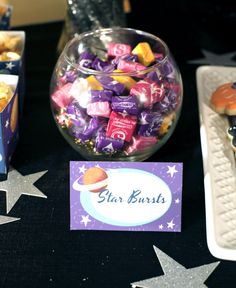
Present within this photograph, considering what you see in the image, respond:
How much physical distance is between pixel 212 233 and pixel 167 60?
269 mm

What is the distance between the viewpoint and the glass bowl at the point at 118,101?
2.42 feet

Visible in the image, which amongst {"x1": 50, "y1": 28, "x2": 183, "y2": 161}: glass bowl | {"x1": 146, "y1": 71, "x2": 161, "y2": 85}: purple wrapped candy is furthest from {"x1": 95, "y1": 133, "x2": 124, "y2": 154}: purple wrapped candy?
{"x1": 146, "y1": 71, "x2": 161, "y2": 85}: purple wrapped candy

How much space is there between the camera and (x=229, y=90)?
2.97 feet

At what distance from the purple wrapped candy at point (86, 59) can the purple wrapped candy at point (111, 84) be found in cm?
8

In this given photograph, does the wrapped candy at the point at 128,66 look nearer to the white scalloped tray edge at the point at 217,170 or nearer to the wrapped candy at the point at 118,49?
the wrapped candy at the point at 118,49

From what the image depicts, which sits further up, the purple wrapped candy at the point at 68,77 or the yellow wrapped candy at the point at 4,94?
the purple wrapped candy at the point at 68,77

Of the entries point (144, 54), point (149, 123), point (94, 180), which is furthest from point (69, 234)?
point (144, 54)

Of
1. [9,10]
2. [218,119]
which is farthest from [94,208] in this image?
[9,10]

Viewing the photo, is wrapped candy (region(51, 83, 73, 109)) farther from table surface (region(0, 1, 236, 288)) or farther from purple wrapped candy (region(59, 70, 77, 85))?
table surface (region(0, 1, 236, 288))

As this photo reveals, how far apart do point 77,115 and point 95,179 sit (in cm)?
12

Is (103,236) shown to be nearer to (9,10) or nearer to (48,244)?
(48,244)

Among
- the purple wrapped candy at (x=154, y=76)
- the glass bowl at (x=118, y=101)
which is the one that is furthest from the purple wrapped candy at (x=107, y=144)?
the purple wrapped candy at (x=154, y=76)

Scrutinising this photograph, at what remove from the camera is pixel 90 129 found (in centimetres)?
75

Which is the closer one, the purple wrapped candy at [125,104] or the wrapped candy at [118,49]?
the purple wrapped candy at [125,104]
